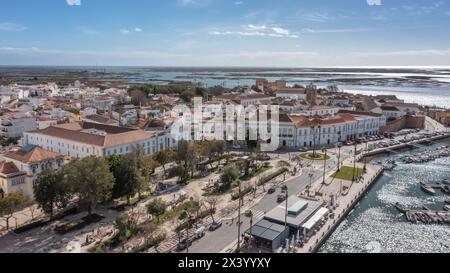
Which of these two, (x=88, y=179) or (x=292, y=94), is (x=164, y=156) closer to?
(x=88, y=179)

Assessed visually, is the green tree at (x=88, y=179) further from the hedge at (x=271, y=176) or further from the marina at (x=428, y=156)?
the marina at (x=428, y=156)

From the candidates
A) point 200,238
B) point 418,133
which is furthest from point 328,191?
point 418,133

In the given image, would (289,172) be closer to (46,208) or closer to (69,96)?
(46,208)

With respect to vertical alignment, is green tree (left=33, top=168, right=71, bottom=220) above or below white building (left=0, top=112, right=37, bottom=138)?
below

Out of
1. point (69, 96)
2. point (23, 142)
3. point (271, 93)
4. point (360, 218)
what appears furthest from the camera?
point (271, 93)

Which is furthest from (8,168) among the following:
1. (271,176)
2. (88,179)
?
(271,176)

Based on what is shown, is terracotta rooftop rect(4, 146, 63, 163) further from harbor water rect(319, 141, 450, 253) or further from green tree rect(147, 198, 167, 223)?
harbor water rect(319, 141, 450, 253)

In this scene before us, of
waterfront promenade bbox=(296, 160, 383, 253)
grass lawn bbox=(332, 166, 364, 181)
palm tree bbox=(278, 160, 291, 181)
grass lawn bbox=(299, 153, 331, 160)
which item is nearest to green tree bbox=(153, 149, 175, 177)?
palm tree bbox=(278, 160, 291, 181)
